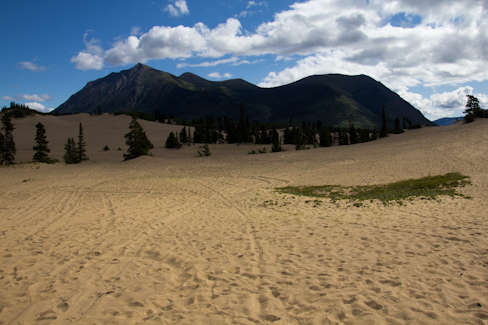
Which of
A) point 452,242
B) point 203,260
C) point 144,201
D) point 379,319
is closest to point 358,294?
point 379,319

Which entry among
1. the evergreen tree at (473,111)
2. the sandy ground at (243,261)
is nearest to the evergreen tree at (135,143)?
the sandy ground at (243,261)

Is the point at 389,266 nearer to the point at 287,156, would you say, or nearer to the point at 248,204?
the point at 248,204

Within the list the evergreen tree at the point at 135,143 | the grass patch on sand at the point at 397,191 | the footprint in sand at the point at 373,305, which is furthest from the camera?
the evergreen tree at the point at 135,143

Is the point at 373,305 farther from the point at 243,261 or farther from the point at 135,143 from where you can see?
the point at 135,143

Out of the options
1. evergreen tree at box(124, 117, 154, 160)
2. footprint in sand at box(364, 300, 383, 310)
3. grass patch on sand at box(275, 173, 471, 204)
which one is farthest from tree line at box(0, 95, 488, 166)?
footprint in sand at box(364, 300, 383, 310)

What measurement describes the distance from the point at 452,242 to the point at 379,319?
4.41 metres

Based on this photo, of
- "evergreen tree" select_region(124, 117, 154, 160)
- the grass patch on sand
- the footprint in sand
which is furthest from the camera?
"evergreen tree" select_region(124, 117, 154, 160)

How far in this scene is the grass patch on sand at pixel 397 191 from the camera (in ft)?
43.9

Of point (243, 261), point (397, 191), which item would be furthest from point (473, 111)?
point (243, 261)

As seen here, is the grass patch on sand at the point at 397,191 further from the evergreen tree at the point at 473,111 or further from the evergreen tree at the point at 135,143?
the evergreen tree at the point at 473,111

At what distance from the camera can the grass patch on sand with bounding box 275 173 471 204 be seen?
43.9ft

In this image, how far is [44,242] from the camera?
7902 mm

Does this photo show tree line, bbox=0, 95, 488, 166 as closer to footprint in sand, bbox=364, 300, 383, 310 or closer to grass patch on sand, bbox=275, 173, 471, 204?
grass patch on sand, bbox=275, 173, 471, 204

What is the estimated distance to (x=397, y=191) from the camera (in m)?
15.0
